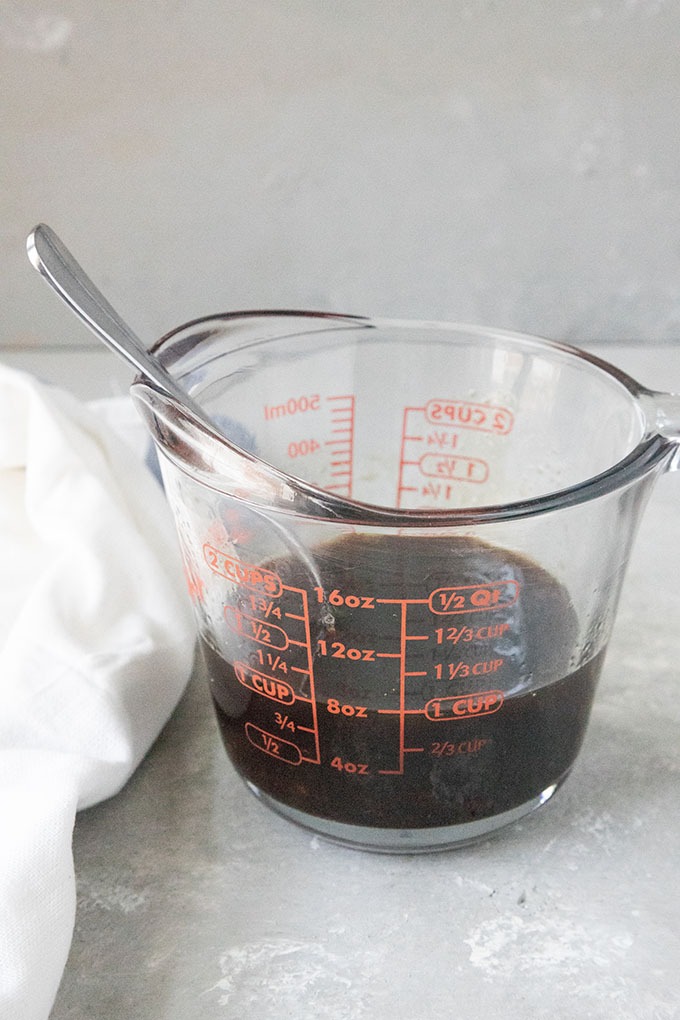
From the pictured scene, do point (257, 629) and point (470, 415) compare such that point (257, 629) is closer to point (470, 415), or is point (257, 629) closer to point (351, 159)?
point (470, 415)

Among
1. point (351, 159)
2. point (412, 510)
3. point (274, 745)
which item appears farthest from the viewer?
point (351, 159)

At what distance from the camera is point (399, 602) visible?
0.53 metres

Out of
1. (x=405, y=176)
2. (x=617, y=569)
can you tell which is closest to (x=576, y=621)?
(x=617, y=569)

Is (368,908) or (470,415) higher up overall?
(470,415)

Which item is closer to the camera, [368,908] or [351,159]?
[368,908]

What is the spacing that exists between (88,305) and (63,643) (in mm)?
221

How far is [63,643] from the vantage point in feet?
2.22

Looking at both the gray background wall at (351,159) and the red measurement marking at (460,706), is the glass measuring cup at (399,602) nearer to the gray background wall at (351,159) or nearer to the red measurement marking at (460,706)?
the red measurement marking at (460,706)

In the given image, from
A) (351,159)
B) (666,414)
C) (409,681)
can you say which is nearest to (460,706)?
(409,681)

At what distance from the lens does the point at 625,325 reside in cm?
139

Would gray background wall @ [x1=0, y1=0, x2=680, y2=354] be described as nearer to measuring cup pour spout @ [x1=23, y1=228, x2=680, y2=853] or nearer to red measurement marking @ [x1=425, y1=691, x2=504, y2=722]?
measuring cup pour spout @ [x1=23, y1=228, x2=680, y2=853]

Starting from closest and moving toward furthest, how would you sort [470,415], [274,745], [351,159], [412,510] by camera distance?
[412,510]
[274,745]
[470,415]
[351,159]

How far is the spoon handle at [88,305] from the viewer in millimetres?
549

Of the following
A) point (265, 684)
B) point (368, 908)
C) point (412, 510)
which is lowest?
point (368, 908)
